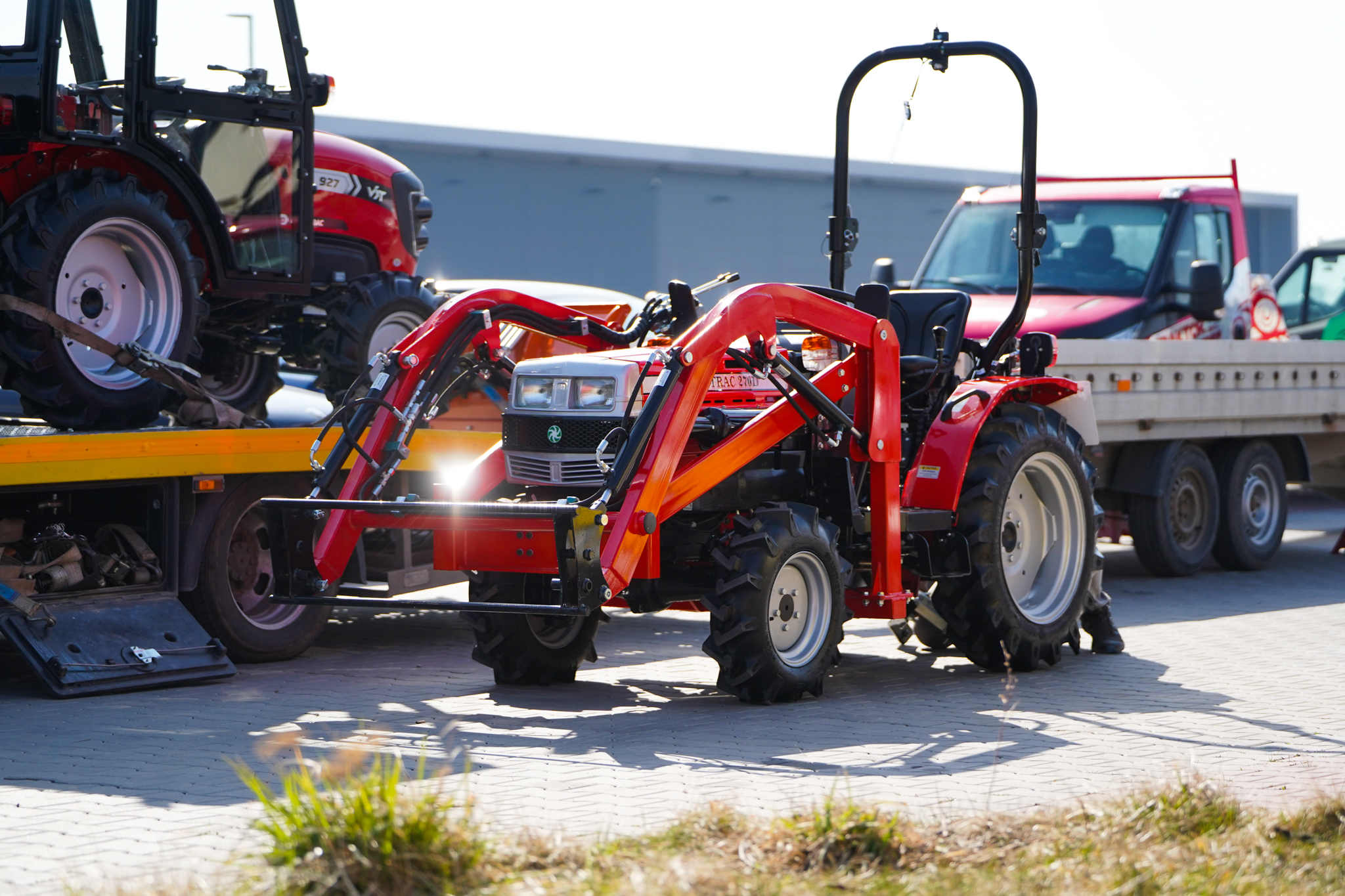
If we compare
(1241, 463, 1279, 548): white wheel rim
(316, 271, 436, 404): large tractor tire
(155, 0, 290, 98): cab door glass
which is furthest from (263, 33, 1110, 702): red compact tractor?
(1241, 463, 1279, 548): white wheel rim

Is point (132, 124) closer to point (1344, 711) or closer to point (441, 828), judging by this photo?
point (441, 828)

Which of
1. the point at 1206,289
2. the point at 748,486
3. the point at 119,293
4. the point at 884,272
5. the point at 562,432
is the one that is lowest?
the point at 748,486

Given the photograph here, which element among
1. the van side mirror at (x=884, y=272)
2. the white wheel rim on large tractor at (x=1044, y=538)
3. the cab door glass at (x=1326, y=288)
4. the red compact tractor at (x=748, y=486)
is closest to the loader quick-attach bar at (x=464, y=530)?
the red compact tractor at (x=748, y=486)

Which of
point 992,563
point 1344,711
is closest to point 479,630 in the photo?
point 992,563

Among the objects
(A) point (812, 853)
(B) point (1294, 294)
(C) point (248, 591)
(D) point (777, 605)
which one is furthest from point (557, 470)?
(B) point (1294, 294)

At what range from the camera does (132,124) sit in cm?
862

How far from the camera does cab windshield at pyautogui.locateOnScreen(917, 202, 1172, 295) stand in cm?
1363

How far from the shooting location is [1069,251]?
13.9m

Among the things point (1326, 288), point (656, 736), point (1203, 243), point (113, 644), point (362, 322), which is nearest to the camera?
point (656, 736)

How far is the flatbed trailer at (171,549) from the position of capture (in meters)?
7.67

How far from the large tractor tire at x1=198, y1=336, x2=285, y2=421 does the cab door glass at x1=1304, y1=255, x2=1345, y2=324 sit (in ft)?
39.2

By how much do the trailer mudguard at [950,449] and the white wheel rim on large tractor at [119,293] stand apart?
3.76m

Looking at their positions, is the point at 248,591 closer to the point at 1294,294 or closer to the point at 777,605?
the point at 777,605

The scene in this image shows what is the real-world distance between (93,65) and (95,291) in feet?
4.13
